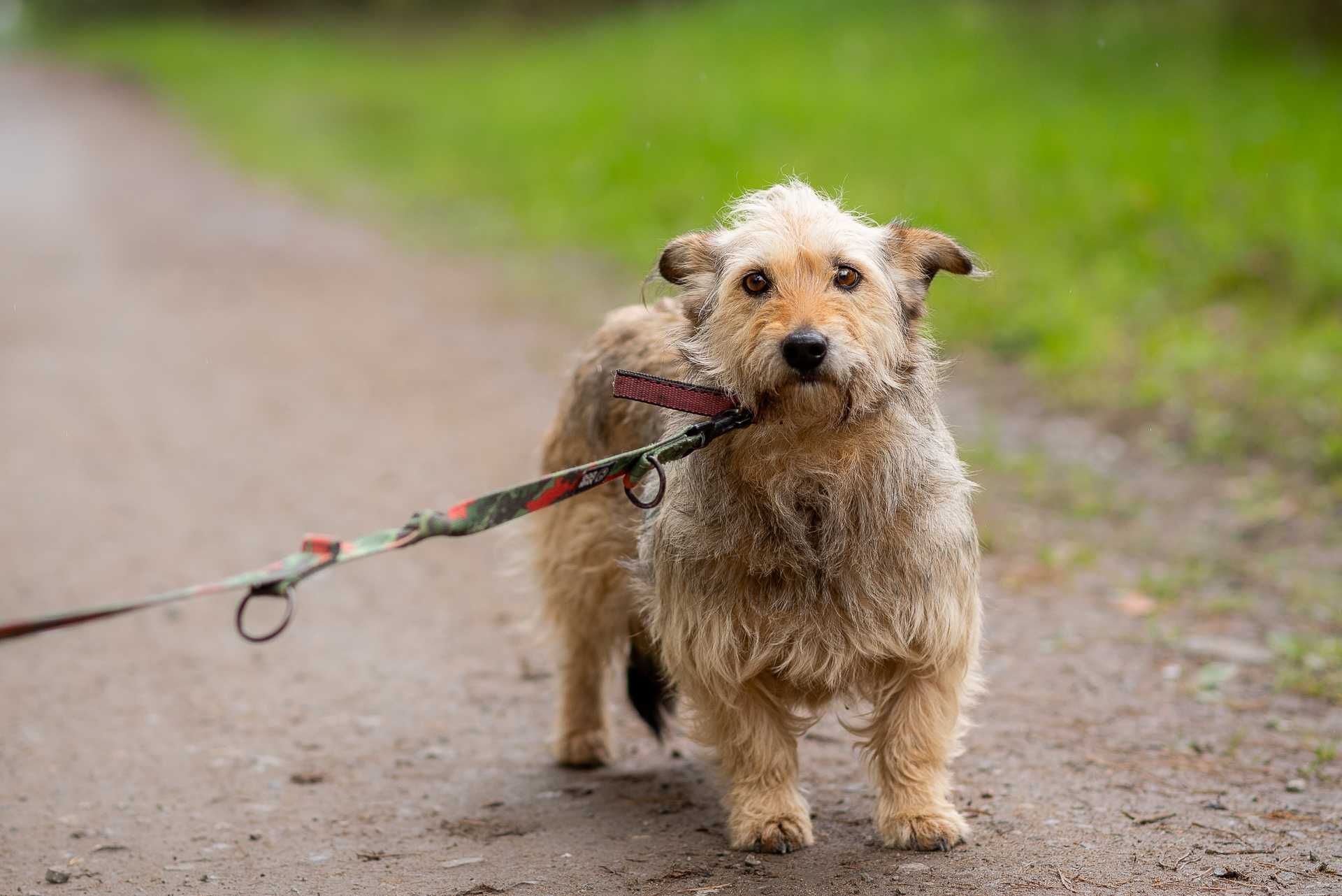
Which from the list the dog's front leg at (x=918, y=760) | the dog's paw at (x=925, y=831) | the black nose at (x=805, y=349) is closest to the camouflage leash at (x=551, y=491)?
the black nose at (x=805, y=349)

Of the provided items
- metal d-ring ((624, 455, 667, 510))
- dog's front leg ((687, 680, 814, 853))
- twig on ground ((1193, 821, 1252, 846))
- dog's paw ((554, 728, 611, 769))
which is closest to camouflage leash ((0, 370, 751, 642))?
metal d-ring ((624, 455, 667, 510))

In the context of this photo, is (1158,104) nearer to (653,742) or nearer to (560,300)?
(560,300)

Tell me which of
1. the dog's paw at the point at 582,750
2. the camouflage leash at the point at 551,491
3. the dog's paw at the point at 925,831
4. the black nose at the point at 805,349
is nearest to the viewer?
the camouflage leash at the point at 551,491

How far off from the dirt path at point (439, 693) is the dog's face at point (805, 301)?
4.04 ft

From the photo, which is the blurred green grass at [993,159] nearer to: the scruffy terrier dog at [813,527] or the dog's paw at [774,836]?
the scruffy terrier dog at [813,527]

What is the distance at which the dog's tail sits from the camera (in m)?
4.61

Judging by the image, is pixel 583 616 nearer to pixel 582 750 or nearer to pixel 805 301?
pixel 582 750

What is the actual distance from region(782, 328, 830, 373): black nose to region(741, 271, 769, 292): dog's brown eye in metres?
0.27

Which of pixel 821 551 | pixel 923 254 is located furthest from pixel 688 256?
pixel 821 551

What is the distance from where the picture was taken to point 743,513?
3.66 metres

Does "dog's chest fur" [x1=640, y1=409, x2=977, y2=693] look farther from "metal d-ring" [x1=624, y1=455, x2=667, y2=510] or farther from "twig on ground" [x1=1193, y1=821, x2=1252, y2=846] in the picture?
"twig on ground" [x1=1193, y1=821, x2=1252, y2=846]

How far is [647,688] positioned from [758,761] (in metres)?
0.82

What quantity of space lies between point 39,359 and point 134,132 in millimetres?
13781

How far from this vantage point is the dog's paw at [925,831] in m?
3.81
